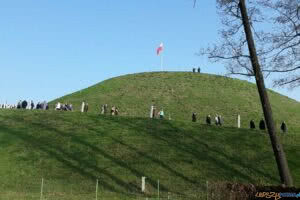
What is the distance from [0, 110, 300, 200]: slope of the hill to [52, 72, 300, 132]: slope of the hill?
69.0 ft

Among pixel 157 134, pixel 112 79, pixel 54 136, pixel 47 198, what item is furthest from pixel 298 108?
pixel 47 198

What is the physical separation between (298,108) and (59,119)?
1805 inches

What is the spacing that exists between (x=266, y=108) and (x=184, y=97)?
52013 millimetres

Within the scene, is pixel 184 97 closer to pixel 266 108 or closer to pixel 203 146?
pixel 203 146

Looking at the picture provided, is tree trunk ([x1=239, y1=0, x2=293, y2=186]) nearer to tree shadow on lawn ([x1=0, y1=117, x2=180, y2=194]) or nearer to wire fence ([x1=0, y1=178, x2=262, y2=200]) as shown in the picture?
wire fence ([x1=0, y1=178, x2=262, y2=200])

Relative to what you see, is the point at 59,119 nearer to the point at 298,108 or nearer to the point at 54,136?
the point at 54,136

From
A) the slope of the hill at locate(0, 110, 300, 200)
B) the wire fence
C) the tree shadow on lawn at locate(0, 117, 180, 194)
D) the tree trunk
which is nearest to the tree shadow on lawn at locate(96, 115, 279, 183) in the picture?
the slope of the hill at locate(0, 110, 300, 200)

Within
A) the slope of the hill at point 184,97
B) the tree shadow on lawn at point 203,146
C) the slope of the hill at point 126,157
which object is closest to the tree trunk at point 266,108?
the slope of the hill at point 126,157

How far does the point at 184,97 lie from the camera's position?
228 ft

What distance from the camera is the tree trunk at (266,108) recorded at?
16.8 metres

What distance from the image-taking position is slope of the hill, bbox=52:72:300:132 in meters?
60.7

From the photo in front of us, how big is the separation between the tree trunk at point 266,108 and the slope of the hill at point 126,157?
4673 millimetres

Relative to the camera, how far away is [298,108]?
70.2 meters

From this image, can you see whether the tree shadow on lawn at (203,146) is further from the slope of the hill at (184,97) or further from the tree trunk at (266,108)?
the slope of the hill at (184,97)
